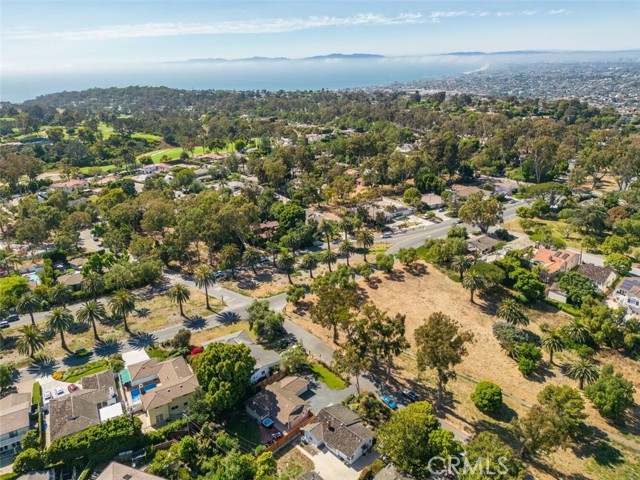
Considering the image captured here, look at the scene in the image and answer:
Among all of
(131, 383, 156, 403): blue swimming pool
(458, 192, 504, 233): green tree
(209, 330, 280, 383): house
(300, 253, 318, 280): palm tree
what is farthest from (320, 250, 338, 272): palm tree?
(131, 383, 156, 403): blue swimming pool

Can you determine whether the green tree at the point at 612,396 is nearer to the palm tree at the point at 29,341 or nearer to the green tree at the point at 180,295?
the green tree at the point at 180,295

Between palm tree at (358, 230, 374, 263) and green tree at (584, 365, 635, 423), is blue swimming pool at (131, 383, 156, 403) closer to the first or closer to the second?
palm tree at (358, 230, 374, 263)

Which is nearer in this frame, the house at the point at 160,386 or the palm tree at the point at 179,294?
the house at the point at 160,386

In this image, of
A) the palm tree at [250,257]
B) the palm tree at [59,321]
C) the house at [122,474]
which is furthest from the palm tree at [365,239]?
the house at [122,474]

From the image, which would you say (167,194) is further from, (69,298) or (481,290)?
(481,290)

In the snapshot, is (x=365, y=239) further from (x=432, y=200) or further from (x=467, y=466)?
(x=467, y=466)

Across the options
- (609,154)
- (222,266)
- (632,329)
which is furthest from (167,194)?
(609,154)
